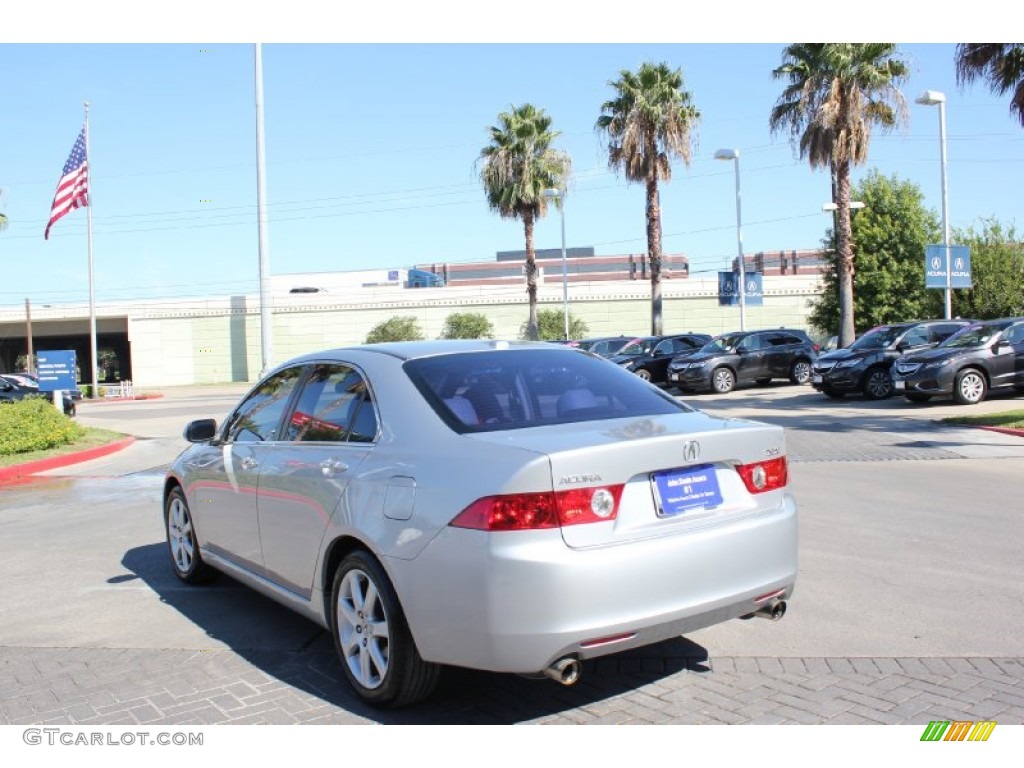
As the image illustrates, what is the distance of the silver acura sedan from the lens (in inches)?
142

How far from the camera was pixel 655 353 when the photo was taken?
94.6 feet

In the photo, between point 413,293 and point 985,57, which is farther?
point 413,293

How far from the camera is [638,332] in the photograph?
58094 mm

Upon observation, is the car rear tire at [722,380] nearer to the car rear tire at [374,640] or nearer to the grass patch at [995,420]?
the grass patch at [995,420]

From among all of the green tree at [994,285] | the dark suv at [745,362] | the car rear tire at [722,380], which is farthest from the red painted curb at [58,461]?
the green tree at [994,285]

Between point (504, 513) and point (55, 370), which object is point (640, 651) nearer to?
point (504, 513)

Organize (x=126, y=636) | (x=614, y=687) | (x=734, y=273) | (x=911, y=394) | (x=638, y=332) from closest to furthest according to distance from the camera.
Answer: (x=614, y=687) < (x=126, y=636) < (x=911, y=394) < (x=734, y=273) < (x=638, y=332)

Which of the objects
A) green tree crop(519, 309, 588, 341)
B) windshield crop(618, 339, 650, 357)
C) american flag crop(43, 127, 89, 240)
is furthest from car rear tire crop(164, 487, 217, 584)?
green tree crop(519, 309, 588, 341)

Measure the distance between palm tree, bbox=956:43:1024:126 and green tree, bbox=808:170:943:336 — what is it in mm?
24930

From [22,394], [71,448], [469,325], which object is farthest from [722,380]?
[469,325]

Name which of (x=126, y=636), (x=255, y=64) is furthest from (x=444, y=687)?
(x=255, y=64)

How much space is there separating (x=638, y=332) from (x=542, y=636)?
55223 millimetres

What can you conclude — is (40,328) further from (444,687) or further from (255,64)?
(444,687)

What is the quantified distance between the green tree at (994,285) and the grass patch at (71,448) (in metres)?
32.9
